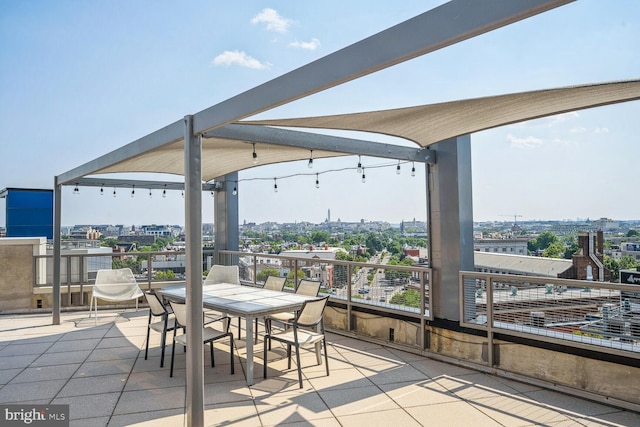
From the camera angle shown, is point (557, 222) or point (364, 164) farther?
point (364, 164)

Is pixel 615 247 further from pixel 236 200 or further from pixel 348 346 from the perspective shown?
pixel 236 200

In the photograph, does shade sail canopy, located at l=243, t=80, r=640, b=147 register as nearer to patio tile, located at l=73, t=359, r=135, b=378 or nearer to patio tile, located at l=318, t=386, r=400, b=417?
patio tile, located at l=318, t=386, r=400, b=417

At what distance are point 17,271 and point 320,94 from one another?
7.33 m

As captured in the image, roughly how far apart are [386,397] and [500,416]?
977 millimetres

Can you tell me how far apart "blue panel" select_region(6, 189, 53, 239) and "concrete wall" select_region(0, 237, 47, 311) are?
2.24m

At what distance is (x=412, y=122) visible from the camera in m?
4.14

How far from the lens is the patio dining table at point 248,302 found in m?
4.30

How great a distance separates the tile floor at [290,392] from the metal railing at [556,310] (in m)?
0.53

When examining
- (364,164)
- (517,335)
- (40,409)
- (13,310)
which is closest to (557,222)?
(517,335)

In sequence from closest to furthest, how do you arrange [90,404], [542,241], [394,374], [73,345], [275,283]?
[90,404] < [394,374] < [542,241] < [73,345] < [275,283]

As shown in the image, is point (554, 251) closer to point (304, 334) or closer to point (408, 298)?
point (408, 298)

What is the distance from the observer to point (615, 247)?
431 centimetres

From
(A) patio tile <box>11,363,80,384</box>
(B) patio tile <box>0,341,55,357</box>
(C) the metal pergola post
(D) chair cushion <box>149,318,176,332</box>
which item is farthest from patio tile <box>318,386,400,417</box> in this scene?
(B) patio tile <box>0,341,55,357</box>

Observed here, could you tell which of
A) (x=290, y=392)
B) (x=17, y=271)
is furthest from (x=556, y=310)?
(x=17, y=271)
